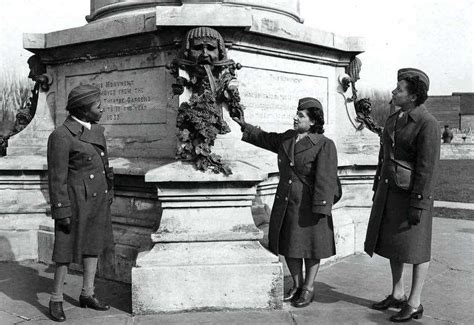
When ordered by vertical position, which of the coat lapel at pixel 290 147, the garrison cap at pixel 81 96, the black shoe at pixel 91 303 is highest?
the garrison cap at pixel 81 96

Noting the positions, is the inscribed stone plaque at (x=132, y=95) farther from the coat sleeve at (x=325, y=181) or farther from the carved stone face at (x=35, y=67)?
the coat sleeve at (x=325, y=181)

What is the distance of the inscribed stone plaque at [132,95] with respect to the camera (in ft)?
17.3

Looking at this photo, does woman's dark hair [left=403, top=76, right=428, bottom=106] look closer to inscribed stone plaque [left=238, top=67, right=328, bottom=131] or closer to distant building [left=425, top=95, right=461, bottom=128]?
inscribed stone plaque [left=238, top=67, right=328, bottom=131]

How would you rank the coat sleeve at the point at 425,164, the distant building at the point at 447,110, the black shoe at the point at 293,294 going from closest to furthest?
the coat sleeve at the point at 425,164
the black shoe at the point at 293,294
the distant building at the point at 447,110

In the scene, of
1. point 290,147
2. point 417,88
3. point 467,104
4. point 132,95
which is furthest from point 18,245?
point 467,104

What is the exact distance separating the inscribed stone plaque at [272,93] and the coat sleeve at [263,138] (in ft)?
2.44

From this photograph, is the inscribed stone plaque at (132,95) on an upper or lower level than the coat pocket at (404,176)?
upper

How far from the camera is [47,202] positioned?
6137mm

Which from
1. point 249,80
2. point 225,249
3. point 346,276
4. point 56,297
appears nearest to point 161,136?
point 249,80

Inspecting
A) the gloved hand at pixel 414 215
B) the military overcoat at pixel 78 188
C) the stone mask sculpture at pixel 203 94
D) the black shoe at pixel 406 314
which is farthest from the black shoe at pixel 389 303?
the military overcoat at pixel 78 188

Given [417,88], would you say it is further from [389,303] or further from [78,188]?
[78,188]

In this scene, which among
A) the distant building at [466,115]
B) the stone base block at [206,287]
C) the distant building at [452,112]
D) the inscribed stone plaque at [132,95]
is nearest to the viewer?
the stone base block at [206,287]

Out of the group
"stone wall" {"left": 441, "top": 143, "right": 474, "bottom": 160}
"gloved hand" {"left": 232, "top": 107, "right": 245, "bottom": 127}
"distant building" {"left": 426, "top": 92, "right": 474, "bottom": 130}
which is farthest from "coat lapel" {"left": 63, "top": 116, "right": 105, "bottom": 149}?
"distant building" {"left": 426, "top": 92, "right": 474, "bottom": 130}

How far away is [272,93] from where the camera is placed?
563 centimetres
